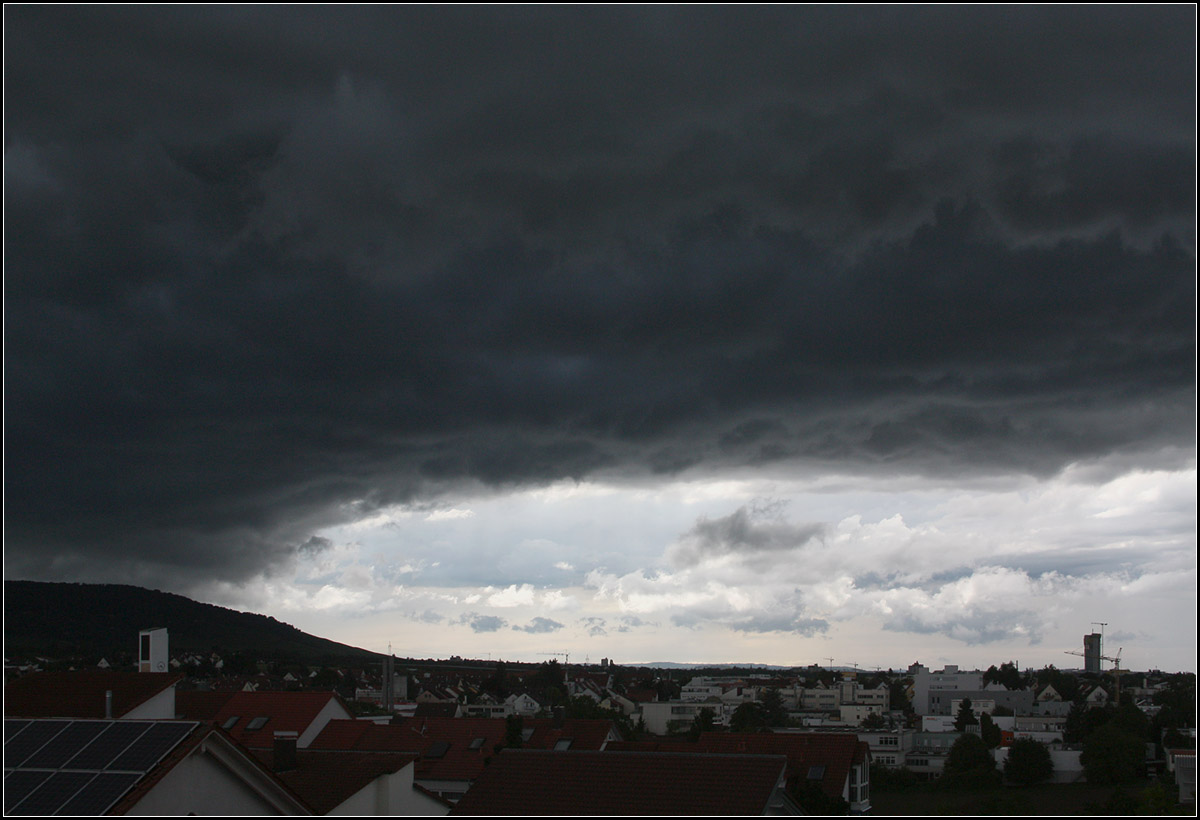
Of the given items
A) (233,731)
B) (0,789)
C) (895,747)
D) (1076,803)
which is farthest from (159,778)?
(895,747)

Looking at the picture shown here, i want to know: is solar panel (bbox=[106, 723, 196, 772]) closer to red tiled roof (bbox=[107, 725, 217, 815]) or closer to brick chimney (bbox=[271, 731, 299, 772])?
red tiled roof (bbox=[107, 725, 217, 815])

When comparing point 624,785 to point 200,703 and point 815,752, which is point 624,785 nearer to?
point 815,752

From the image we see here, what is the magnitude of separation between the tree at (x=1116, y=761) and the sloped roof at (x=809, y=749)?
5618 cm

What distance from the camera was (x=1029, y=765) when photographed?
9669 cm

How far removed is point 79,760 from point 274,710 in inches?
1475

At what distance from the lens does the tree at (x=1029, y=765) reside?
9650 cm

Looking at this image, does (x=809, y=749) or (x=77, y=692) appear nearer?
(x=77, y=692)

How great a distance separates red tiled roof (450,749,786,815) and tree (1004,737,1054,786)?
81.1 metres

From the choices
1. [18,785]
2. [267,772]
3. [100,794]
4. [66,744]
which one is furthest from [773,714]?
[100,794]

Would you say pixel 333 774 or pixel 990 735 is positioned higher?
pixel 333 774

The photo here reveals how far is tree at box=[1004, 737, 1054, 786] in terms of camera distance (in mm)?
96500

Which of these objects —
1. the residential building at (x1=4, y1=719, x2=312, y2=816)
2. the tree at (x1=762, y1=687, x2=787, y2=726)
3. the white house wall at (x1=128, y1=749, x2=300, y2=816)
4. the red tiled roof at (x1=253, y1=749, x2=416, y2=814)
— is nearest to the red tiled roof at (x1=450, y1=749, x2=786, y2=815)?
the red tiled roof at (x1=253, y1=749, x2=416, y2=814)

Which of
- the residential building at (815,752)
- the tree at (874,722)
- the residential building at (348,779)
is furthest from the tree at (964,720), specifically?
the residential building at (348,779)

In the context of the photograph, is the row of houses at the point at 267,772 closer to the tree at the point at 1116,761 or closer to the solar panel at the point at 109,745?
the solar panel at the point at 109,745
